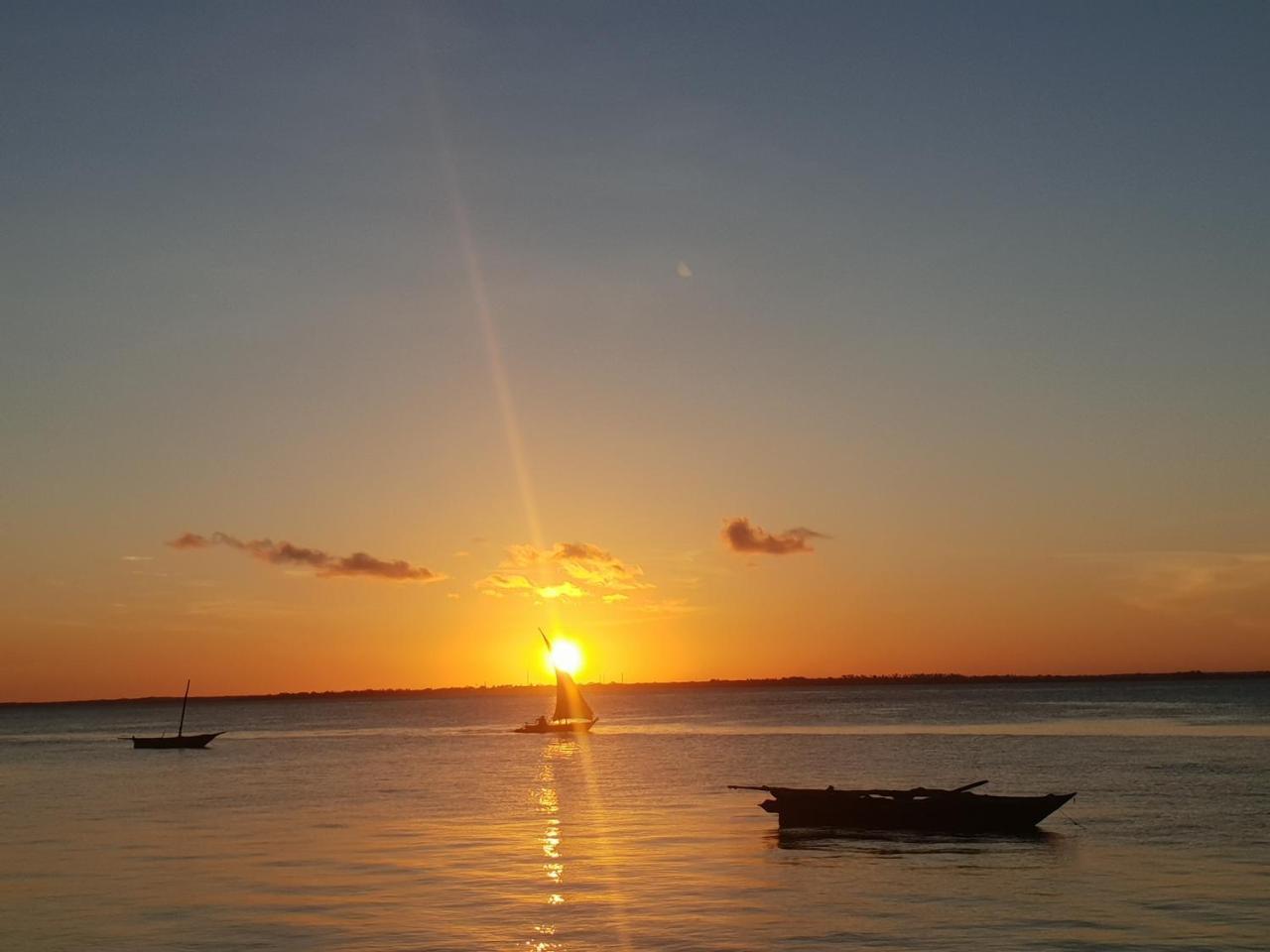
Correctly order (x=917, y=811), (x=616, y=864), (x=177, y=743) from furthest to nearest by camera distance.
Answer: (x=177, y=743)
(x=917, y=811)
(x=616, y=864)

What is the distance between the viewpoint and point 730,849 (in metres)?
45.7

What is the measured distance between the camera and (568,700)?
483 ft

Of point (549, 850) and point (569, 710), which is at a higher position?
point (569, 710)

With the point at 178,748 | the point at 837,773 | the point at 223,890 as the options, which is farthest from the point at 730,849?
the point at 178,748

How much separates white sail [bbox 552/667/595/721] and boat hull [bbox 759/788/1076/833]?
9442cm

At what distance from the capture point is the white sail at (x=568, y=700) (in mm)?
145500

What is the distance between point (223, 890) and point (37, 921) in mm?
5413

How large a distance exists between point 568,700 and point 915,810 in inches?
3936

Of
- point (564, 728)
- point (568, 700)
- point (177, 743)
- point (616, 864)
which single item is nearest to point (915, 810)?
point (616, 864)

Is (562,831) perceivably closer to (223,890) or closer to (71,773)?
(223,890)

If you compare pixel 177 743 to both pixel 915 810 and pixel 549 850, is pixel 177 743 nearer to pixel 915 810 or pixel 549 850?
pixel 549 850

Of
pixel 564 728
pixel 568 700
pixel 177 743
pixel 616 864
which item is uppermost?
pixel 568 700

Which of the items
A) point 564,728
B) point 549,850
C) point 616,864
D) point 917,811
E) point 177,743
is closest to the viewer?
point 616,864

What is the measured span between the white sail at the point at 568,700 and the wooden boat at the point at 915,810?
9434 centimetres
